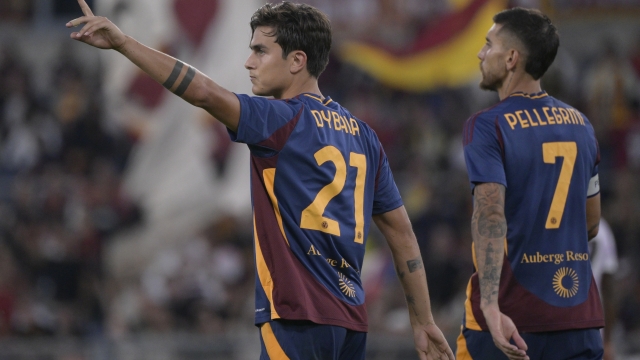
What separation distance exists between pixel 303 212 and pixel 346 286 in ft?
1.36

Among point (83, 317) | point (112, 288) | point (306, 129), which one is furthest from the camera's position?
point (112, 288)

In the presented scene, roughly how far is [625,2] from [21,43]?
10.4m

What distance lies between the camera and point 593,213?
5.38 metres

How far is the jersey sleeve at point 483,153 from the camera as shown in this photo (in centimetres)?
493

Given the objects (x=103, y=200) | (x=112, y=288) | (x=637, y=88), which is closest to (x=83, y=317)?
(x=112, y=288)

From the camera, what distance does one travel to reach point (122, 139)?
14656 millimetres

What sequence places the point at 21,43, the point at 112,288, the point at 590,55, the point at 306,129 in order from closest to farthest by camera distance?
the point at 306,129, the point at 112,288, the point at 590,55, the point at 21,43

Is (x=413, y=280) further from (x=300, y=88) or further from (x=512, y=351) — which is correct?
(x=300, y=88)

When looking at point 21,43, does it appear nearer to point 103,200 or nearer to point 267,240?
point 103,200

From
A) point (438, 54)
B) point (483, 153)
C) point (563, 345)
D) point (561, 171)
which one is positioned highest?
point (438, 54)

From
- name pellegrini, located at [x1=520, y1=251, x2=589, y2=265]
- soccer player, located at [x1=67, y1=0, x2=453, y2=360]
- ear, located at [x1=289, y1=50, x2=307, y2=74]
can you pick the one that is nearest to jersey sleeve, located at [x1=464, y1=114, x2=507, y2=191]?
name pellegrini, located at [x1=520, y1=251, x2=589, y2=265]

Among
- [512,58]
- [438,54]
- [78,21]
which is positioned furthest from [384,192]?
[438,54]

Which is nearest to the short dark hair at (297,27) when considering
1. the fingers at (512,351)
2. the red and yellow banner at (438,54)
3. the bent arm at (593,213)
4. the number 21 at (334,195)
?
the number 21 at (334,195)

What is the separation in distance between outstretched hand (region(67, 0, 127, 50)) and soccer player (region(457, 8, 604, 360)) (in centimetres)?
191
